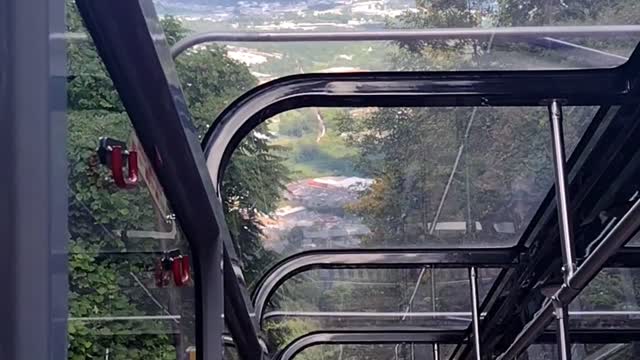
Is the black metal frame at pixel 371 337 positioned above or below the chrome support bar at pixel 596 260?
above

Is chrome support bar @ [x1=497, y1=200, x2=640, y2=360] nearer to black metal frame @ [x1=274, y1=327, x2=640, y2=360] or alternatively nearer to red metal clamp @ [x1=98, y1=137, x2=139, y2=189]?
red metal clamp @ [x1=98, y1=137, x2=139, y2=189]

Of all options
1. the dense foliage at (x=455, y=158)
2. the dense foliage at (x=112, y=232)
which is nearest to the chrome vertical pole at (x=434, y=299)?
the dense foliage at (x=455, y=158)

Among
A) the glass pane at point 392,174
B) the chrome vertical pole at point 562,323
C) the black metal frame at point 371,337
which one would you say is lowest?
the chrome vertical pole at point 562,323

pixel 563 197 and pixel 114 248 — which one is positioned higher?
pixel 563 197

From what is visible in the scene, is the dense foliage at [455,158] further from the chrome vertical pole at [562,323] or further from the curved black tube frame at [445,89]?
the chrome vertical pole at [562,323]

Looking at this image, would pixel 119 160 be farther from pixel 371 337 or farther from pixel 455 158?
pixel 371 337

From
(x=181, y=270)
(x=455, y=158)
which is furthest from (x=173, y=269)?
(x=455, y=158)

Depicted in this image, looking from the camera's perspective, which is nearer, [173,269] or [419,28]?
[173,269]
